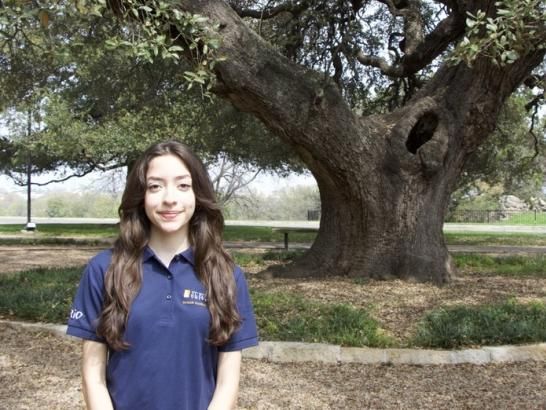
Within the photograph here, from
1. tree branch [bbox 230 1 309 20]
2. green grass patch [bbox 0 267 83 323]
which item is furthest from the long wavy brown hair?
tree branch [bbox 230 1 309 20]

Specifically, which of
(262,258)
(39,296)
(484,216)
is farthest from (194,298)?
(484,216)

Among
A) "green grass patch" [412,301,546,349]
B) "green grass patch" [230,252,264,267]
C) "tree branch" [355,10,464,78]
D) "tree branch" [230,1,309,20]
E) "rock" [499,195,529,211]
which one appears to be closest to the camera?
"green grass patch" [412,301,546,349]

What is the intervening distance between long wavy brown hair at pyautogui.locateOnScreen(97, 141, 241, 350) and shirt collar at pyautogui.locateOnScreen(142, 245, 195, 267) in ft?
0.04

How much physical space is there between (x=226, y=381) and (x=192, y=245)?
440mm

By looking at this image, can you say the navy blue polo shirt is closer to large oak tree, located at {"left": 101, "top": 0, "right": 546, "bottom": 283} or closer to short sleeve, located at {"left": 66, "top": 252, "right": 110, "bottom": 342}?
short sleeve, located at {"left": 66, "top": 252, "right": 110, "bottom": 342}

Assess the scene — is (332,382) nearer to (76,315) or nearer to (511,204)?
(76,315)

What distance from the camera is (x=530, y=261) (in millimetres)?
11625

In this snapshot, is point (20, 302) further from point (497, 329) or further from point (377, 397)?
point (497, 329)

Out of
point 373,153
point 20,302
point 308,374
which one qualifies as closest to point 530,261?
point 373,153

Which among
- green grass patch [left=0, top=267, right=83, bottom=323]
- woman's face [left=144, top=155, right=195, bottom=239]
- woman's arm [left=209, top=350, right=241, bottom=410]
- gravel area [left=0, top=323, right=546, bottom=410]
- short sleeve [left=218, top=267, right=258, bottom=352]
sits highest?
woman's face [left=144, top=155, right=195, bottom=239]

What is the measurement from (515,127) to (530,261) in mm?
8529

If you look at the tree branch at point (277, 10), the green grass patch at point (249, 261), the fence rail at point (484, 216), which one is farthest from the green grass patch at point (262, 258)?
the fence rail at point (484, 216)

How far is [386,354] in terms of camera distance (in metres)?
5.41

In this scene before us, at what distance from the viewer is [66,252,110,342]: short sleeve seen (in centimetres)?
191
